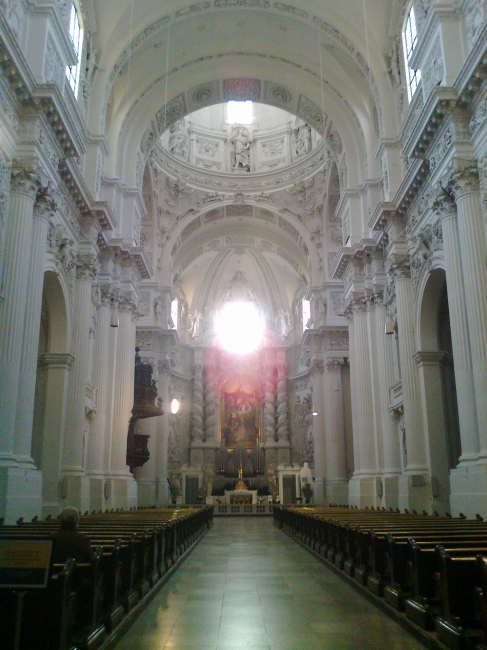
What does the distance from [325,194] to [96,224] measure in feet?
48.6

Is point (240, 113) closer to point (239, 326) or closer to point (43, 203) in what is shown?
point (239, 326)

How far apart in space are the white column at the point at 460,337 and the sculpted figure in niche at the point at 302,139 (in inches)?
718

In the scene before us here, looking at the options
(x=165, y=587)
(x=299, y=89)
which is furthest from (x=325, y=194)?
(x=165, y=587)

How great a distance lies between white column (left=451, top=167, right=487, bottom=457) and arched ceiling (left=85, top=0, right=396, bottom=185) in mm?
6960

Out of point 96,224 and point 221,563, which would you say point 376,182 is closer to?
point 96,224

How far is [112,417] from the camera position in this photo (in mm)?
18469

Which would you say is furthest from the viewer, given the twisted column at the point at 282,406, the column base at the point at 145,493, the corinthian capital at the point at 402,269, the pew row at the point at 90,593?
the twisted column at the point at 282,406

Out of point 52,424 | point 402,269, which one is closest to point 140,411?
point 52,424

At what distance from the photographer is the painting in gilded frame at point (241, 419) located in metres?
37.6

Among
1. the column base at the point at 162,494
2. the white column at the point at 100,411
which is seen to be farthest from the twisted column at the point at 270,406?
the white column at the point at 100,411

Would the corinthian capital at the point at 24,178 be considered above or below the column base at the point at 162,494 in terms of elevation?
above

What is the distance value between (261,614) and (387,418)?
41.6ft

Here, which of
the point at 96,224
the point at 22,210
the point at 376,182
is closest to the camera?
the point at 22,210

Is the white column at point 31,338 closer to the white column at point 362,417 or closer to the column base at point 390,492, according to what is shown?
the column base at point 390,492
